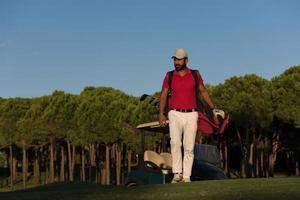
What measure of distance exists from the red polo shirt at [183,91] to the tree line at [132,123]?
29957 mm

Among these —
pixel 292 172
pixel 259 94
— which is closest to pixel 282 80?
pixel 259 94

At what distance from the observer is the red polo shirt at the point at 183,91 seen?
905 cm

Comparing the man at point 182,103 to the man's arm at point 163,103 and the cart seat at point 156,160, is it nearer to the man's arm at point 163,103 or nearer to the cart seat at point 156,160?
the man's arm at point 163,103

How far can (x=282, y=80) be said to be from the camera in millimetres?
43312

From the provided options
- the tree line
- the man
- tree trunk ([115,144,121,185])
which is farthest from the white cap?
tree trunk ([115,144,121,185])

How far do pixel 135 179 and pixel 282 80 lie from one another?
3251 centimetres

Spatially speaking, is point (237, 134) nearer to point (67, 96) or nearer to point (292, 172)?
point (292, 172)

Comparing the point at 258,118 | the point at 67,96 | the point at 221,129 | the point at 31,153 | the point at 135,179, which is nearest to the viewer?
the point at 221,129

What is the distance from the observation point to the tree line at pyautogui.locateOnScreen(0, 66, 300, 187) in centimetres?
4200

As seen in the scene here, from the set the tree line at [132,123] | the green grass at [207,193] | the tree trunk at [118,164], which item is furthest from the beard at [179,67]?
the tree trunk at [118,164]

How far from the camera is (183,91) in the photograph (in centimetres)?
906

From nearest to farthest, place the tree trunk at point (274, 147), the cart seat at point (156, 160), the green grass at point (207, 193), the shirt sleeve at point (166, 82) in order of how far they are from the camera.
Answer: the green grass at point (207, 193)
the shirt sleeve at point (166, 82)
the cart seat at point (156, 160)
the tree trunk at point (274, 147)

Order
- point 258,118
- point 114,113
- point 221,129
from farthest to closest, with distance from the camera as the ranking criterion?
point 114,113 < point 258,118 < point 221,129

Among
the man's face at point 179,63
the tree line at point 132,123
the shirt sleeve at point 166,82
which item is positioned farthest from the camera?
the tree line at point 132,123
